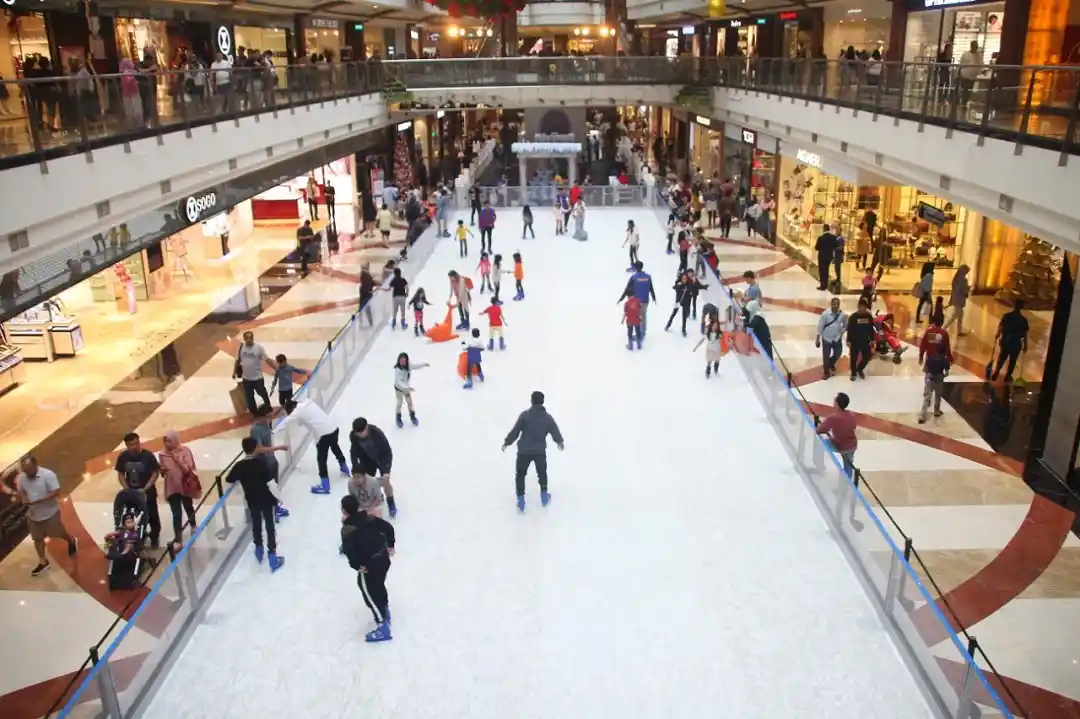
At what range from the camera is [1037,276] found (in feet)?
51.7

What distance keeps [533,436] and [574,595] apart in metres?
1.82

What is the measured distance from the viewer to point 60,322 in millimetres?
14359

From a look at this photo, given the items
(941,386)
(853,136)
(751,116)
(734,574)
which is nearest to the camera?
(734,574)

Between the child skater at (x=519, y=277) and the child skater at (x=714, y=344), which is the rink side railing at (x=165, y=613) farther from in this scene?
the child skater at (x=519, y=277)

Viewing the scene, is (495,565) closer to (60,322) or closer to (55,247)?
(55,247)

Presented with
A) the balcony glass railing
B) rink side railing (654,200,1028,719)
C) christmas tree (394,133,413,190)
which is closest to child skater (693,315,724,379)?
rink side railing (654,200,1028,719)

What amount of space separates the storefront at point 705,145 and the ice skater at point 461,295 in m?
16.1

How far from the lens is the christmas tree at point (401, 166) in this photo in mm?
29297

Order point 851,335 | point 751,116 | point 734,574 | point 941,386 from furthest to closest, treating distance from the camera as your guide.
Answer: point 751,116 → point 851,335 → point 941,386 → point 734,574

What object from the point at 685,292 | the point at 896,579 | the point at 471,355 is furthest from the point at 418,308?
the point at 896,579

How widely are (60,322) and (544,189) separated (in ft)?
59.9

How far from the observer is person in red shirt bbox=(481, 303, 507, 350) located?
1381cm

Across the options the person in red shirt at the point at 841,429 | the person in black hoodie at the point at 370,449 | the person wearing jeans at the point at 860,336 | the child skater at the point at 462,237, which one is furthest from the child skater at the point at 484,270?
the person in red shirt at the point at 841,429

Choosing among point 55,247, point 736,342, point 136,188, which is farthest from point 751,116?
point 55,247
